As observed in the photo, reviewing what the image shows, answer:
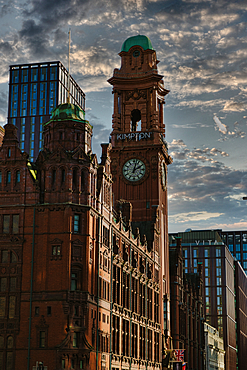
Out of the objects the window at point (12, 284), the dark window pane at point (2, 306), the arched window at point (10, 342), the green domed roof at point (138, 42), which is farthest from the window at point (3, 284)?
the green domed roof at point (138, 42)

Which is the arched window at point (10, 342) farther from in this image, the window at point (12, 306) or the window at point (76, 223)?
the window at point (76, 223)

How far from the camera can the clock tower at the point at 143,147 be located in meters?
131

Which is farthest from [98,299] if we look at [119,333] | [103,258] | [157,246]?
[157,246]

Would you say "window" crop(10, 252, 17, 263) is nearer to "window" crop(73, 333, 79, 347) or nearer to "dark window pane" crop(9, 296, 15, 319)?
"dark window pane" crop(9, 296, 15, 319)

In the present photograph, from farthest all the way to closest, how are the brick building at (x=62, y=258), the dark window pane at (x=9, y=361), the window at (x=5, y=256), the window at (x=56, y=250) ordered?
the window at (x=5, y=256) → the window at (x=56, y=250) → the brick building at (x=62, y=258) → the dark window pane at (x=9, y=361)

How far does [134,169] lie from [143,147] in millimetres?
5121

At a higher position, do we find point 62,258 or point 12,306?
point 62,258

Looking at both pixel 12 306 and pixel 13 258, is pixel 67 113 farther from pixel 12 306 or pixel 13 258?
pixel 12 306

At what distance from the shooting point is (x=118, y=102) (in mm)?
139000

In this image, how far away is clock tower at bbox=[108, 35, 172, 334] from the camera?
131 meters

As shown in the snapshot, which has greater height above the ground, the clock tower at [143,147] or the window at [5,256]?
the clock tower at [143,147]

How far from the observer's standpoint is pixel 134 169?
13375 cm

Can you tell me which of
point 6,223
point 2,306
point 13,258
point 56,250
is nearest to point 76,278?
point 56,250

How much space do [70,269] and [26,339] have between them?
9.81 meters
